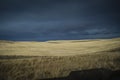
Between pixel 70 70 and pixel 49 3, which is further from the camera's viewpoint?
pixel 49 3

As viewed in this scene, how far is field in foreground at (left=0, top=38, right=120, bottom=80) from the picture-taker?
13.1ft

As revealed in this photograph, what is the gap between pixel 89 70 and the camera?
4113 millimetres

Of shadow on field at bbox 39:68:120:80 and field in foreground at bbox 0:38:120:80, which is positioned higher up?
field in foreground at bbox 0:38:120:80

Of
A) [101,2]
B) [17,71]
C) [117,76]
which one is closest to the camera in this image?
[17,71]

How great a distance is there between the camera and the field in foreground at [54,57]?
399cm

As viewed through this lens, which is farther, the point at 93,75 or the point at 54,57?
the point at 54,57

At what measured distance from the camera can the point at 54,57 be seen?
4.26 m

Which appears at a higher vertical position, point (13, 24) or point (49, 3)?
point (49, 3)

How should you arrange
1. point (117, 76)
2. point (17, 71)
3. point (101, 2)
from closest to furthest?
point (17, 71) → point (117, 76) → point (101, 2)

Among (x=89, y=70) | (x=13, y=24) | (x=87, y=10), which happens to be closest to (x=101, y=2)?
(x=87, y=10)

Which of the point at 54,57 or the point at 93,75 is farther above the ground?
the point at 54,57

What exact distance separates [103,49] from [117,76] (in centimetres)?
65

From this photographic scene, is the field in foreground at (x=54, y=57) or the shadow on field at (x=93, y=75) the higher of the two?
the field in foreground at (x=54, y=57)

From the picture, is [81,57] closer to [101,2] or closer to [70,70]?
[70,70]
